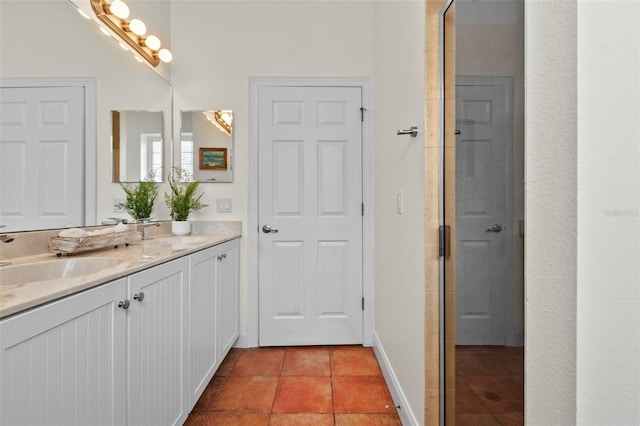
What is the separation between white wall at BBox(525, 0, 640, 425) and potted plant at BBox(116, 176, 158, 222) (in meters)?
2.09

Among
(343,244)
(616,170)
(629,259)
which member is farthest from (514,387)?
(343,244)

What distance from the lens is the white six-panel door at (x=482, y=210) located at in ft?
2.83

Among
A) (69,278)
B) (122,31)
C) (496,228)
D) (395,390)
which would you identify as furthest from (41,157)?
(395,390)

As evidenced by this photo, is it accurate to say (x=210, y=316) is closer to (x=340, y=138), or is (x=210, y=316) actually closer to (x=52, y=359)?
(x=52, y=359)

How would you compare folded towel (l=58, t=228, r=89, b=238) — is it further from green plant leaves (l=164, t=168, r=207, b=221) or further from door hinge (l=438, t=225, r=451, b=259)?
door hinge (l=438, t=225, r=451, b=259)

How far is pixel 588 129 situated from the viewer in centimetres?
53

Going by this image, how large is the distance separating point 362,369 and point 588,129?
199 cm

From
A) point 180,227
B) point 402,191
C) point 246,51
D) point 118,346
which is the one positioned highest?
point 246,51

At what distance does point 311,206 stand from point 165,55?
1550 millimetres

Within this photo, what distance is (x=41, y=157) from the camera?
4.17 feet

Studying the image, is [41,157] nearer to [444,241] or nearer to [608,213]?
[444,241]

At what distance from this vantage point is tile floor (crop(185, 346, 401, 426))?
1.61 meters

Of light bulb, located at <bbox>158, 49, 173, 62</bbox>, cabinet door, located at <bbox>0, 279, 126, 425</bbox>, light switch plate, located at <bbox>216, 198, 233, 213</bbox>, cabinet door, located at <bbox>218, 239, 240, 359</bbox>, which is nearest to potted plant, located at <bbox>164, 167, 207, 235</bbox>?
light switch plate, located at <bbox>216, 198, 233, 213</bbox>

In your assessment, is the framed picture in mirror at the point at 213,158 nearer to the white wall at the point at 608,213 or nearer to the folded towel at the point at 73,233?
the folded towel at the point at 73,233
